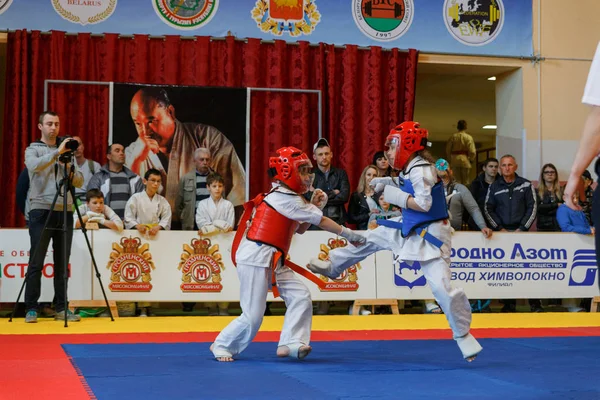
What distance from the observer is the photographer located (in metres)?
8.55

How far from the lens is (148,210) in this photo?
999 cm

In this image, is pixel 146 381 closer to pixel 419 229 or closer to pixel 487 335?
pixel 419 229

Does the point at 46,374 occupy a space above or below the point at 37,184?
below

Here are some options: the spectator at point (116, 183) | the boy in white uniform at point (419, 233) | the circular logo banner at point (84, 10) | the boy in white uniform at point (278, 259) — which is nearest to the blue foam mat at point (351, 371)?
the boy in white uniform at point (278, 259)

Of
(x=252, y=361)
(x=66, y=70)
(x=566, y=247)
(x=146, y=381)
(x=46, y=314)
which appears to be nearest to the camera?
(x=146, y=381)

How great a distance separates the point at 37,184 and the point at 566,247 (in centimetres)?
671

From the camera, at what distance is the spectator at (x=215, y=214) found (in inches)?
388

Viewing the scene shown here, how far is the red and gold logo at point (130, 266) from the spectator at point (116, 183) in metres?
0.67

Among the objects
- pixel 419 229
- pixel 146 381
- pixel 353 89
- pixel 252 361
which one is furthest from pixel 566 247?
pixel 146 381

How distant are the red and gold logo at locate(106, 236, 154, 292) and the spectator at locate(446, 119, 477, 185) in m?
7.84

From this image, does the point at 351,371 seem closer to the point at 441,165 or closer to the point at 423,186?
the point at 423,186

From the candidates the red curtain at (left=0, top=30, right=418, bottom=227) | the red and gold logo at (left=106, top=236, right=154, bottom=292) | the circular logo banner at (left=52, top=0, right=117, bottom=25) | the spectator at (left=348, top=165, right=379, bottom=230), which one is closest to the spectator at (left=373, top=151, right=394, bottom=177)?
the spectator at (left=348, top=165, right=379, bottom=230)

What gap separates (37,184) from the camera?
870cm

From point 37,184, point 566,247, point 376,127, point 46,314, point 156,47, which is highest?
point 156,47
